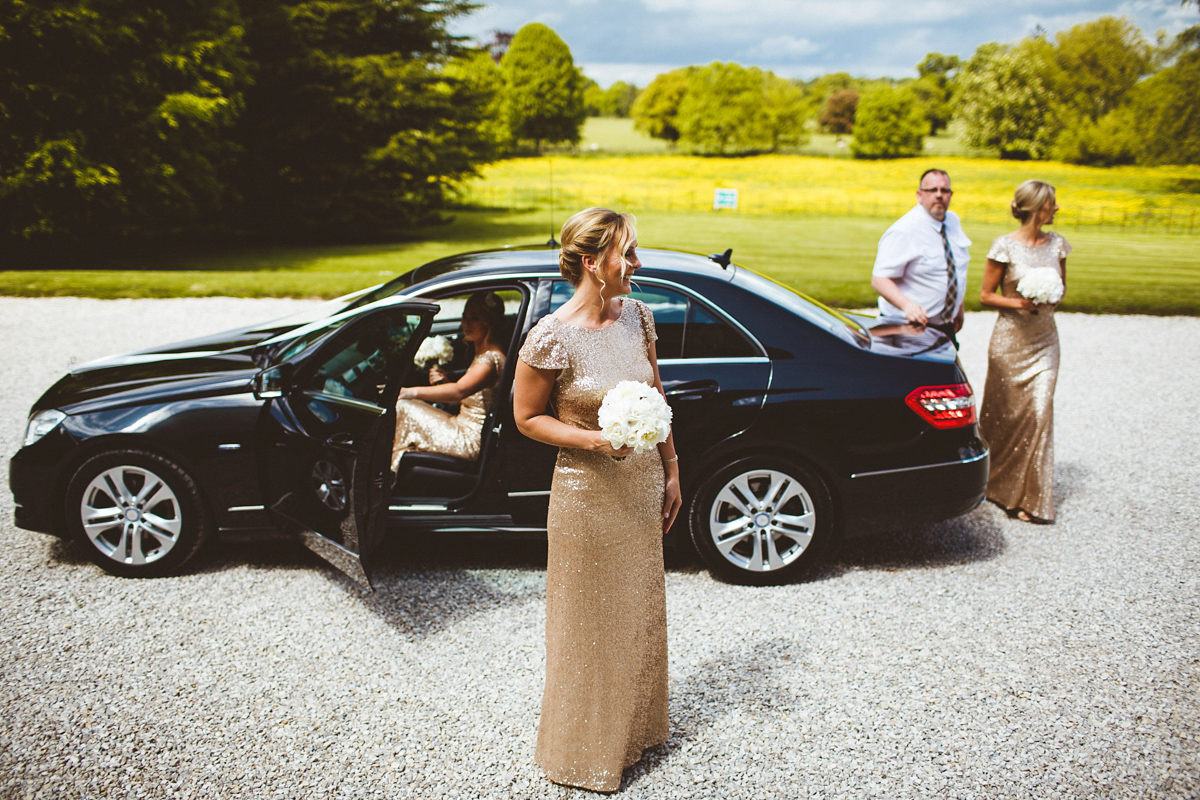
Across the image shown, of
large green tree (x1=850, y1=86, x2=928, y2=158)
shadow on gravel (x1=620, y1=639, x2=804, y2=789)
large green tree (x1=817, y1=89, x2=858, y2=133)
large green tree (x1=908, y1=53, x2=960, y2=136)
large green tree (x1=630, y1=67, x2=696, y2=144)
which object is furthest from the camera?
large green tree (x1=817, y1=89, x2=858, y2=133)

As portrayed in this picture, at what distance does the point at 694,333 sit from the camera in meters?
4.07

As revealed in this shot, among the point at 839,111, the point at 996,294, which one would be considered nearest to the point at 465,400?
the point at 996,294

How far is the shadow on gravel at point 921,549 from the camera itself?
14.8 ft

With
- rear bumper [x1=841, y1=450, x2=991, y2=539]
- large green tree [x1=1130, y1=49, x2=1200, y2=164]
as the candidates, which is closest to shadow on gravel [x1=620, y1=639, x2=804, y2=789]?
rear bumper [x1=841, y1=450, x2=991, y2=539]

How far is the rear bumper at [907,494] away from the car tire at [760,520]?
14 cm

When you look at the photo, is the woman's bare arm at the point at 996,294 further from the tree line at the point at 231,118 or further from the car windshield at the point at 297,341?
the tree line at the point at 231,118

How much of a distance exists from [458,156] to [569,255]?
82.5ft

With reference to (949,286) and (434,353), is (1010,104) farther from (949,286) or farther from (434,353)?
(434,353)

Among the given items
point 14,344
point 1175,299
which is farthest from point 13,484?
point 1175,299

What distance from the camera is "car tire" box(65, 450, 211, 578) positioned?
13.1 feet

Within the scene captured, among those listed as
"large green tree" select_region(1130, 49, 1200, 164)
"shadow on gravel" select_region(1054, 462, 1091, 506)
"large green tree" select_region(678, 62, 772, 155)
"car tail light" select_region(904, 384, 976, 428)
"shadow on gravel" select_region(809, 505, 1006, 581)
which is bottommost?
"shadow on gravel" select_region(809, 505, 1006, 581)

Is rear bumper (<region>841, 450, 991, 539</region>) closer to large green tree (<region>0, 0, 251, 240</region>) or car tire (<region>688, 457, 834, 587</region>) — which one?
car tire (<region>688, 457, 834, 587</region>)

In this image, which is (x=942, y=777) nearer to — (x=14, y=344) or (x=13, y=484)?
(x=13, y=484)

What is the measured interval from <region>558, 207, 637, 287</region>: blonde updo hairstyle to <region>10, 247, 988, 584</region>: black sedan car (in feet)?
5.56
